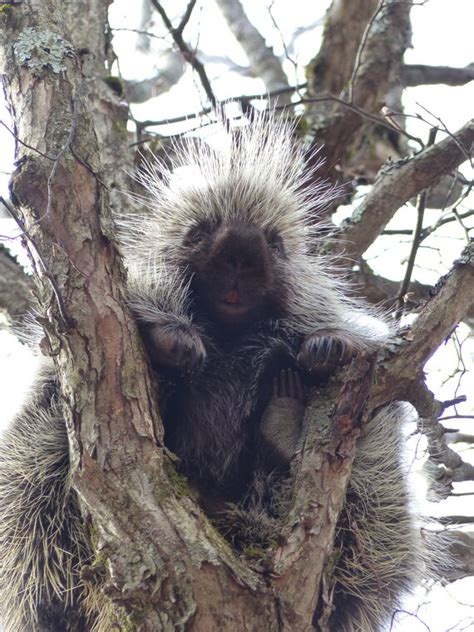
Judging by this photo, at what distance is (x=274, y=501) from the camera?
192cm

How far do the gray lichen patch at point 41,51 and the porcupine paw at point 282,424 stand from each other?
0.93m

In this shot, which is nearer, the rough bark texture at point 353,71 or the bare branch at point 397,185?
the bare branch at point 397,185

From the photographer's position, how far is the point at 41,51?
1641mm

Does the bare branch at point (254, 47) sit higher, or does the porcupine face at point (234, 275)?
the bare branch at point (254, 47)

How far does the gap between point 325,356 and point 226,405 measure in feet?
1.16

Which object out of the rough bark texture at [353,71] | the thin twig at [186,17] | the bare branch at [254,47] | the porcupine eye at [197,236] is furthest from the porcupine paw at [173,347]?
the bare branch at [254,47]

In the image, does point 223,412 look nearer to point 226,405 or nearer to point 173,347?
point 226,405

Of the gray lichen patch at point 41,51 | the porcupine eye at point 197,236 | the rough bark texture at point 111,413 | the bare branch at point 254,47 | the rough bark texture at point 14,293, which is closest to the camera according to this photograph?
the rough bark texture at point 111,413

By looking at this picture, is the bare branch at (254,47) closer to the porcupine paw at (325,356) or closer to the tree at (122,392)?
the porcupine paw at (325,356)

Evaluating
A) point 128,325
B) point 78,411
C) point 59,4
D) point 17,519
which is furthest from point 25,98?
point 17,519

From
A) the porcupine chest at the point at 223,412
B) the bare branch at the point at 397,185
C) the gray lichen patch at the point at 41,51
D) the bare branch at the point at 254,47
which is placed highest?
the bare branch at the point at 254,47

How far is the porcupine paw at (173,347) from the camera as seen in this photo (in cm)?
179

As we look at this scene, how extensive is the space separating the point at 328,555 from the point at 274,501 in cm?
44

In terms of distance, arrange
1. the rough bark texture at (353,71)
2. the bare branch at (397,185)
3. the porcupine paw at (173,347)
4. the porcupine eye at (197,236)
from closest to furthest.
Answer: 1. the porcupine paw at (173,347)
2. the porcupine eye at (197,236)
3. the bare branch at (397,185)
4. the rough bark texture at (353,71)
